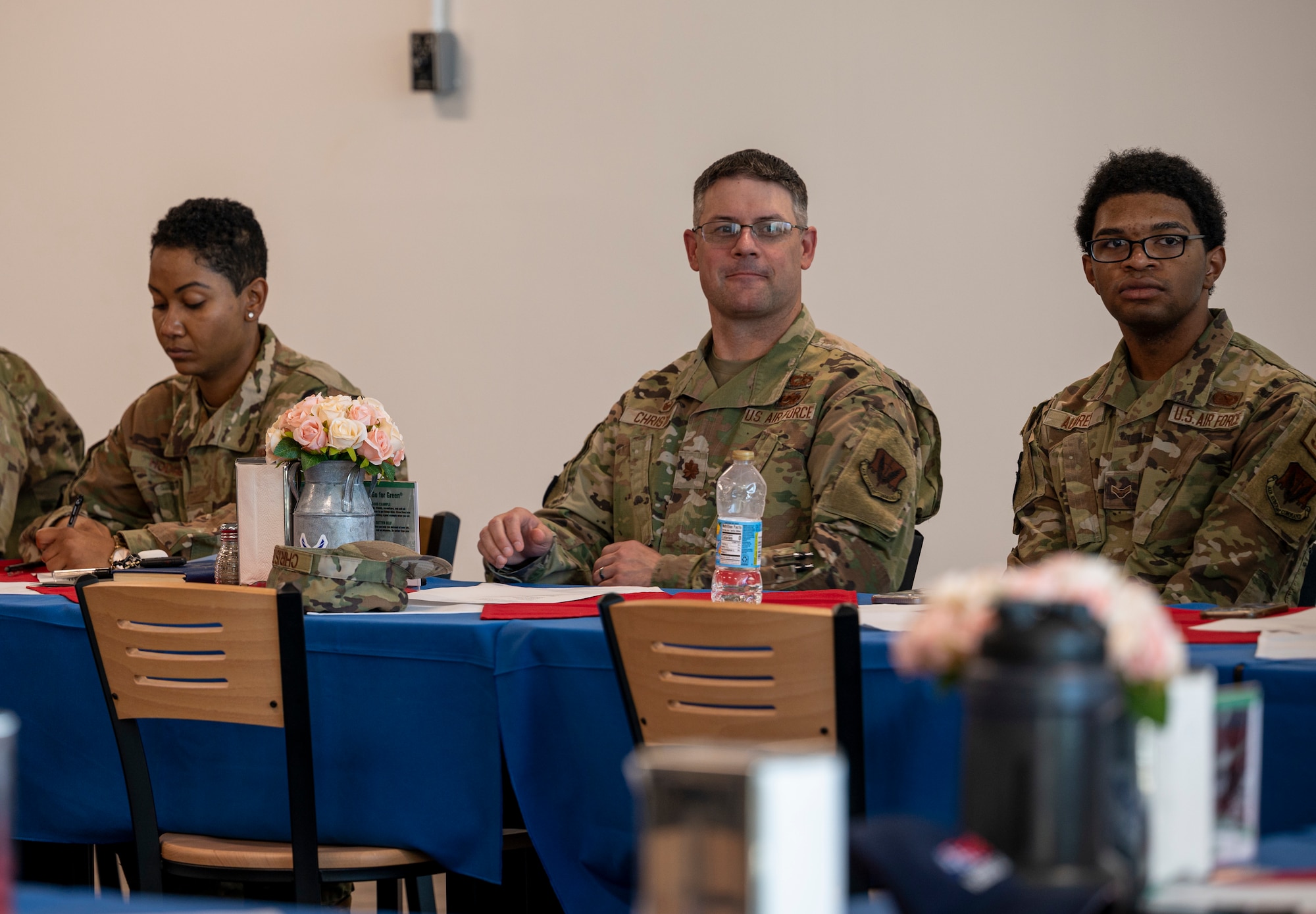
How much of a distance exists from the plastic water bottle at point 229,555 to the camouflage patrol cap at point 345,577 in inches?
9.6

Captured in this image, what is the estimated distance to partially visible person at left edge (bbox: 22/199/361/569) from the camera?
3191 millimetres

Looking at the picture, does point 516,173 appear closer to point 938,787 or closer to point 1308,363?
point 1308,363

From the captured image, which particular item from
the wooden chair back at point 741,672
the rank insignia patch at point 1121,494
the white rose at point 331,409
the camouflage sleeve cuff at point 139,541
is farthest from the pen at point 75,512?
the rank insignia patch at point 1121,494

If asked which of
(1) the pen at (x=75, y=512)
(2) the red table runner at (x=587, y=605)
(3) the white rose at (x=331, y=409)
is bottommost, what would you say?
(2) the red table runner at (x=587, y=605)

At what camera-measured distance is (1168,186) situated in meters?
2.56

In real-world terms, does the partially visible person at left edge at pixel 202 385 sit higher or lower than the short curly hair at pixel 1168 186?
lower

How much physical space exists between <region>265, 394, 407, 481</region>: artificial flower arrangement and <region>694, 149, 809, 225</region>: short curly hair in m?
0.94

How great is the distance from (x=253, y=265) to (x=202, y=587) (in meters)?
1.80

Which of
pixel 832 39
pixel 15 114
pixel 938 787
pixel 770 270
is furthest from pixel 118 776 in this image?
pixel 15 114

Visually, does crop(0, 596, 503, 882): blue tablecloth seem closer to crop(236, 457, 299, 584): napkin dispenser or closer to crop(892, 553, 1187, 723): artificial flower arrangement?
crop(236, 457, 299, 584): napkin dispenser

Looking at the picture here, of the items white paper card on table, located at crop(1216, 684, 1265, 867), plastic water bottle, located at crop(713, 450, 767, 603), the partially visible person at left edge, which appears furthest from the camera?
the partially visible person at left edge

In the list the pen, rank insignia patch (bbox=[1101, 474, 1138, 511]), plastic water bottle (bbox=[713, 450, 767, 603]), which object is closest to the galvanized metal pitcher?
plastic water bottle (bbox=[713, 450, 767, 603])

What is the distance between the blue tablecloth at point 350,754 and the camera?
1.85 m

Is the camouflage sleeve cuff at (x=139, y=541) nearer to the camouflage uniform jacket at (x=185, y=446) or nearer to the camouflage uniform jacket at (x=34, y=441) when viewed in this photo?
the camouflage uniform jacket at (x=185, y=446)
